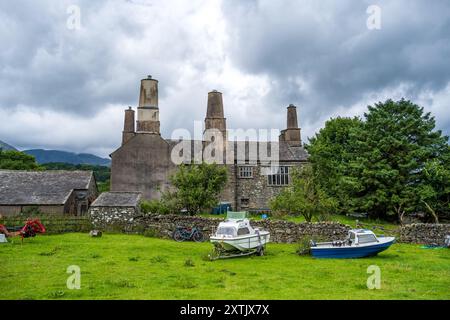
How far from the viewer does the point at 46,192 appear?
38.2 metres

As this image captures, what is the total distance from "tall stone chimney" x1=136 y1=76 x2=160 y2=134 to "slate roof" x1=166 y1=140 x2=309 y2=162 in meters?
3.09

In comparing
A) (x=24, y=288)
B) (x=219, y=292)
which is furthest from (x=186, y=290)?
(x=24, y=288)

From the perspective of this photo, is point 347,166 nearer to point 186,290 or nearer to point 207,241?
point 207,241

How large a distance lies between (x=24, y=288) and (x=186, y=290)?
5163mm

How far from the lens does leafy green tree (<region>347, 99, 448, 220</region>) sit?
113 ft

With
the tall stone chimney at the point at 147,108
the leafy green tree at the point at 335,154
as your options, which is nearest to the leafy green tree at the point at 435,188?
the leafy green tree at the point at 335,154

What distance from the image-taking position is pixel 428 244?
2645 cm

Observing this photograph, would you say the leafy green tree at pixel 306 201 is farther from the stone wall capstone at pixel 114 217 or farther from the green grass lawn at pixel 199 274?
the stone wall capstone at pixel 114 217

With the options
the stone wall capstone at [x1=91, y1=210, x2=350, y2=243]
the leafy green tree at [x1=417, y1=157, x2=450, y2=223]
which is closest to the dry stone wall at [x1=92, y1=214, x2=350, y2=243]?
the stone wall capstone at [x1=91, y1=210, x2=350, y2=243]

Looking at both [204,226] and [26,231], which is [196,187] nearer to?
[204,226]

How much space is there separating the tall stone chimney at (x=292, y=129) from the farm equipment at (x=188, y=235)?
2770 centimetres

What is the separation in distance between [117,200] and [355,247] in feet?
62.7

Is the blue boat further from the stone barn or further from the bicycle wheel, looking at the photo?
the stone barn

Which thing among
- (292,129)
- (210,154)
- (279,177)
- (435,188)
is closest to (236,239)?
(435,188)
